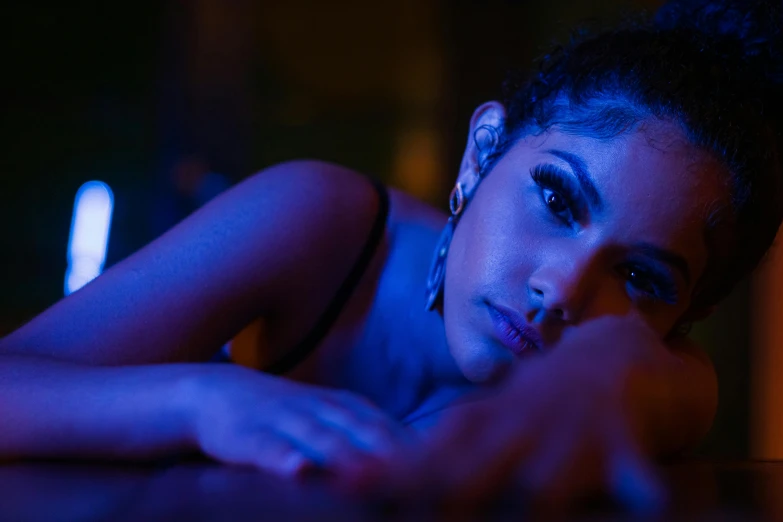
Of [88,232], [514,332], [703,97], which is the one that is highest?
[703,97]

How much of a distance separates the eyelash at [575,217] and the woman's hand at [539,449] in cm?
32

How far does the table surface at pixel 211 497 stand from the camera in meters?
0.39

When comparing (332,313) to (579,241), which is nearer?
(579,241)

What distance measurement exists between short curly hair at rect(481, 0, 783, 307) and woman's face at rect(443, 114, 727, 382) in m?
0.03

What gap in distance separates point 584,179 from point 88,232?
2.71 meters

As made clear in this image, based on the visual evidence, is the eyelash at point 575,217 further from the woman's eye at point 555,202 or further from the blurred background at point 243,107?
the blurred background at point 243,107

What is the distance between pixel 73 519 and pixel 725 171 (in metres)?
0.71

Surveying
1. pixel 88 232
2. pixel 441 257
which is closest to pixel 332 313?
pixel 441 257

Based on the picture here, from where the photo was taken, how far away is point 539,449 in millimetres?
425

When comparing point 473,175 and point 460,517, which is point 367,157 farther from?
point 460,517

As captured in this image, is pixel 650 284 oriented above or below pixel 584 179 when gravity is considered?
below

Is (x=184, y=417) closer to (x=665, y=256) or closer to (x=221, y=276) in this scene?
(x=221, y=276)

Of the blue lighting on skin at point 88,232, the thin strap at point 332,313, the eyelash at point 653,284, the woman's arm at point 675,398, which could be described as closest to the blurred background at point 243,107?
the blue lighting on skin at point 88,232

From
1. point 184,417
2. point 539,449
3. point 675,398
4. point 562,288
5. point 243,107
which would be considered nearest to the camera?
point 539,449
